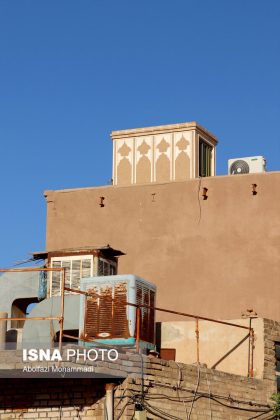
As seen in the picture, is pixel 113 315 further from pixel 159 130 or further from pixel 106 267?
pixel 159 130

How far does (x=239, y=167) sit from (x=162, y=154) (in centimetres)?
276

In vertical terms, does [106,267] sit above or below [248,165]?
below

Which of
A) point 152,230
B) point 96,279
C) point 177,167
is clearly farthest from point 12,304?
point 177,167

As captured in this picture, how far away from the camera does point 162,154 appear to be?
31922 millimetres

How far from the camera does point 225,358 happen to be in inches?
869

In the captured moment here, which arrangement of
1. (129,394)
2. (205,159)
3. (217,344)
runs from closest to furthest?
(129,394)
(217,344)
(205,159)

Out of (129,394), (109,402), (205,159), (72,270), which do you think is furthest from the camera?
(205,159)

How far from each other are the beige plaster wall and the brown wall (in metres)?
4.39

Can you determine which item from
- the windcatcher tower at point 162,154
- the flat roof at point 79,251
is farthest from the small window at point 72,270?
the windcatcher tower at point 162,154

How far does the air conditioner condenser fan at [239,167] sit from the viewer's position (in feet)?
99.3

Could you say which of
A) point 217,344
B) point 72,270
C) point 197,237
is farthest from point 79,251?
point 197,237

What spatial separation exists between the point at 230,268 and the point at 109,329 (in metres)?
8.54

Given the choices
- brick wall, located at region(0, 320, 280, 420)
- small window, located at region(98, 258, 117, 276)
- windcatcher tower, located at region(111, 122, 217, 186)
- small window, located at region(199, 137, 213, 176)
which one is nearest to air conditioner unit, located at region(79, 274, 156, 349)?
brick wall, located at region(0, 320, 280, 420)

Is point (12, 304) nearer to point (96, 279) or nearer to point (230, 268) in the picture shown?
point (96, 279)
